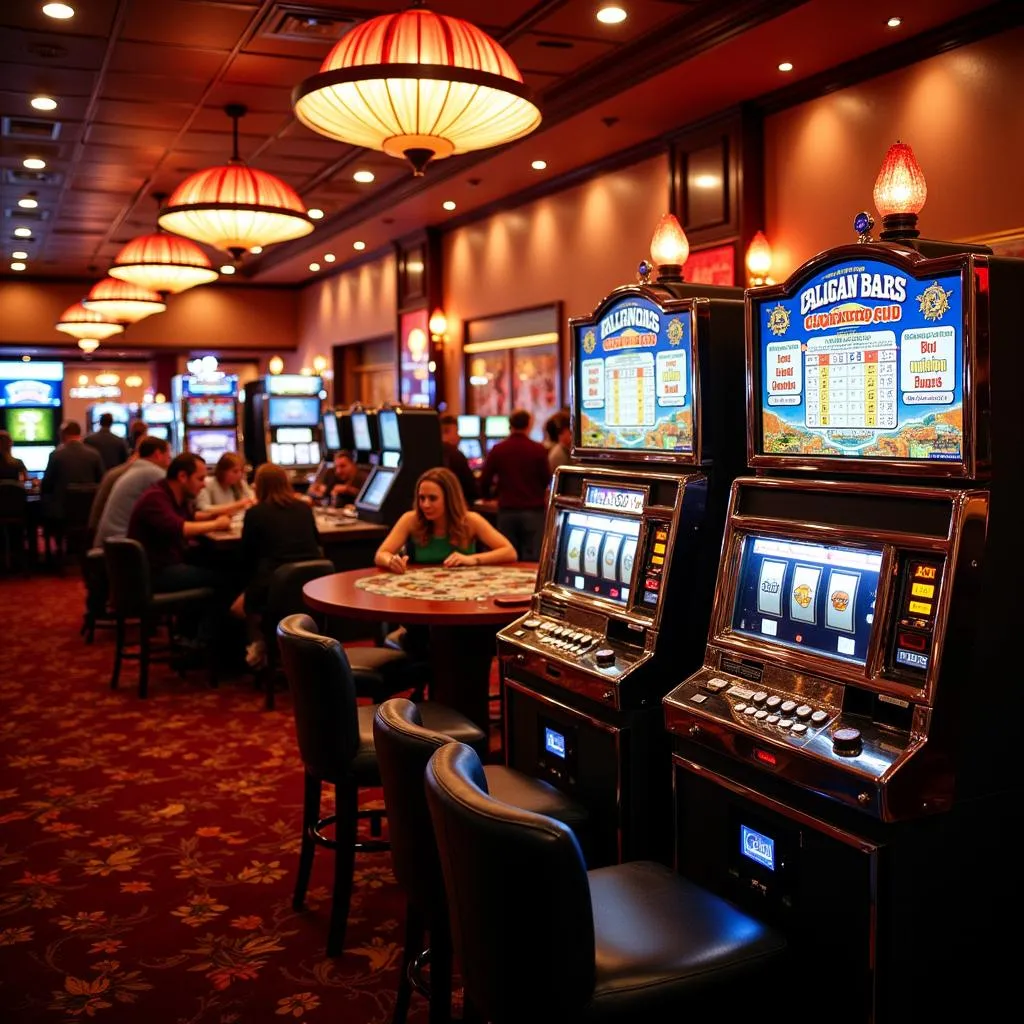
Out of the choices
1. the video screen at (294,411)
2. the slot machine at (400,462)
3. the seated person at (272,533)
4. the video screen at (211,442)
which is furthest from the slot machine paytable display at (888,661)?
the video screen at (211,442)

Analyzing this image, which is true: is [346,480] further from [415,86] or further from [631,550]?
[631,550]

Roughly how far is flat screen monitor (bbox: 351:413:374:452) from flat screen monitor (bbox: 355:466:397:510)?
0.45 metres

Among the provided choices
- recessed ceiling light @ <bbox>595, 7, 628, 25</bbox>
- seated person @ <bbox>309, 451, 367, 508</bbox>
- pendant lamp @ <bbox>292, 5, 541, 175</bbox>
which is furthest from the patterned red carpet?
recessed ceiling light @ <bbox>595, 7, 628, 25</bbox>

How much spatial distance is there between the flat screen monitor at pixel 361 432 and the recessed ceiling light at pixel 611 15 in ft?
10.1

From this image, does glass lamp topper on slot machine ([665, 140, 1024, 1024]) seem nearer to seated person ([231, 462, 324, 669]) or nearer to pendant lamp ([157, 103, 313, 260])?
seated person ([231, 462, 324, 669])

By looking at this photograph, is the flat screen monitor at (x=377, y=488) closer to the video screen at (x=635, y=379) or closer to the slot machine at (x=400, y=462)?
the slot machine at (x=400, y=462)

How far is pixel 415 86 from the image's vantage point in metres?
4.21

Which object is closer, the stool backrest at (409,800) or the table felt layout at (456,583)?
the stool backrest at (409,800)

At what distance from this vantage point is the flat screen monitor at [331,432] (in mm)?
8797

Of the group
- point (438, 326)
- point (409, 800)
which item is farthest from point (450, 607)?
point (438, 326)

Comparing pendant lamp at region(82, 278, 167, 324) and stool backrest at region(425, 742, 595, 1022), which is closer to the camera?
stool backrest at region(425, 742, 595, 1022)

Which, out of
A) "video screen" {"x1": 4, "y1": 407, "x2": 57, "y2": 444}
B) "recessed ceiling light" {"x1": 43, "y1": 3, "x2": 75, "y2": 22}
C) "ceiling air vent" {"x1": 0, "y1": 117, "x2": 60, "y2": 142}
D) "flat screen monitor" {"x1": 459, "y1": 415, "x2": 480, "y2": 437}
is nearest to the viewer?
"recessed ceiling light" {"x1": 43, "y1": 3, "x2": 75, "y2": 22}

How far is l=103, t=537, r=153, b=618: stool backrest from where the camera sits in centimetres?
562

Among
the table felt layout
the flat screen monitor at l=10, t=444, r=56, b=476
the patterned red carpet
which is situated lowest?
the patterned red carpet
